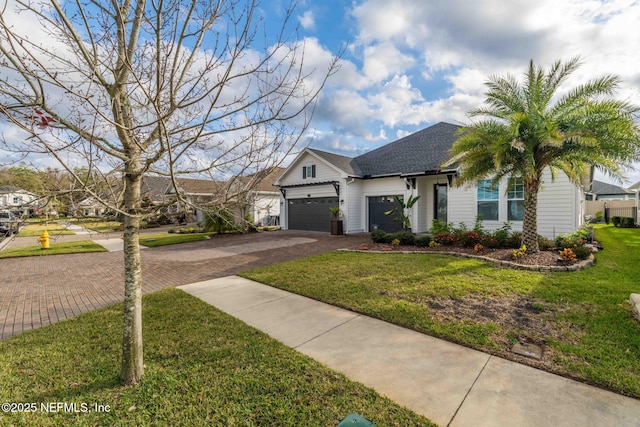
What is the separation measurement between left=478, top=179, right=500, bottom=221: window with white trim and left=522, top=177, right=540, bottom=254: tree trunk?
3875mm

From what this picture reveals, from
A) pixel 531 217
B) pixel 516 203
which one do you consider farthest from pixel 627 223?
pixel 531 217

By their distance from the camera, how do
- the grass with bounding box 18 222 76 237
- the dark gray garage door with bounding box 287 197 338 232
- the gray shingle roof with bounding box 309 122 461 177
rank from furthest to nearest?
the dark gray garage door with bounding box 287 197 338 232 < the gray shingle roof with bounding box 309 122 461 177 < the grass with bounding box 18 222 76 237

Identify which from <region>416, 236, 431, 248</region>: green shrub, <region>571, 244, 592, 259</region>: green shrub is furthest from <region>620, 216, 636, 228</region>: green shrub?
<region>416, 236, 431, 248</region>: green shrub

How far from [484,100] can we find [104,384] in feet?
37.5

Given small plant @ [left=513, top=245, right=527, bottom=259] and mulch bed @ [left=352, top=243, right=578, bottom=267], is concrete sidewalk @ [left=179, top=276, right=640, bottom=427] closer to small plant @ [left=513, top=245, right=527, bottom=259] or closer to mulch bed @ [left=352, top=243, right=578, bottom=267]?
mulch bed @ [left=352, top=243, right=578, bottom=267]

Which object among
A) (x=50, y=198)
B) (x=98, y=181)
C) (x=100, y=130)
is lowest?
(x=50, y=198)

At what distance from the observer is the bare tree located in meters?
2.35

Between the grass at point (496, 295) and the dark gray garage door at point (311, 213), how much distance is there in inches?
354

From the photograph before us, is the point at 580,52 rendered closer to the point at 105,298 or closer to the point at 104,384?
the point at 104,384

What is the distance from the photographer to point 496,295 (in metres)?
5.55

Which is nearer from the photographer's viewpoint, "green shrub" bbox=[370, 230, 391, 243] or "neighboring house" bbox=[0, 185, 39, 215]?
"neighboring house" bbox=[0, 185, 39, 215]

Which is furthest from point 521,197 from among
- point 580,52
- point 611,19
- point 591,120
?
point 611,19

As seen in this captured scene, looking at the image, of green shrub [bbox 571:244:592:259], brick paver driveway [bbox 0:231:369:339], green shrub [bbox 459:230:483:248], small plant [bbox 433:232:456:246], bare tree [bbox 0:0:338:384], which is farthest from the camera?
small plant [bbox 433:232:456:246]

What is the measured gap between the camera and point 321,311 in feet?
16.6
